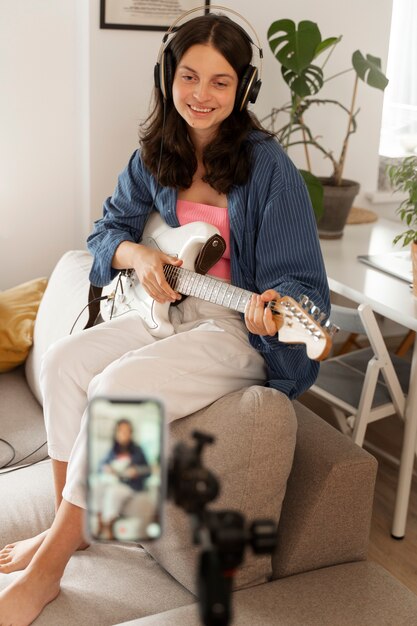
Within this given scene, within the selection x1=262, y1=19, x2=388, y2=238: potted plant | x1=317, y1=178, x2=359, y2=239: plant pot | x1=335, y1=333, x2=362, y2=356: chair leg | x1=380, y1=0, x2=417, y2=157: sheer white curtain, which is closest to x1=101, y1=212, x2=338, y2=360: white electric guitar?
x1=262, y1=19, x2=388, y2=238: potted plant

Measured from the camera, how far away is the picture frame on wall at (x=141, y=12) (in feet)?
7.89

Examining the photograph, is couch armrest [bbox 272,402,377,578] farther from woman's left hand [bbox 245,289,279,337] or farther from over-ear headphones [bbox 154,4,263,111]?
over-ear headphones [bbox 154,4,263,111]

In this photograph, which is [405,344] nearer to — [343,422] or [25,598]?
[343,422]

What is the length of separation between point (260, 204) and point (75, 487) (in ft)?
2.20

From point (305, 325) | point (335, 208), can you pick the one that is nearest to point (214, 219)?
point (305, 325)

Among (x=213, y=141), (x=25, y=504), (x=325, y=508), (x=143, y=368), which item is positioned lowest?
(x=25, y=504)

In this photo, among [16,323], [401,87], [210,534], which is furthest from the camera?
[401,87]

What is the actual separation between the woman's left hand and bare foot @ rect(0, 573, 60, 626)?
58 centimetres

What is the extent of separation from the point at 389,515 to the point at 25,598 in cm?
130

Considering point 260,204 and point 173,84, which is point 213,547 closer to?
point 260,204

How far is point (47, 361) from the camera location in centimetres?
156

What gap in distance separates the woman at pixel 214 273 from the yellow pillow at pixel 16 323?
649 mm

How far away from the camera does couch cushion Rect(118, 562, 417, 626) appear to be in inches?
51.9

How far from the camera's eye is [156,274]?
1607 millimetres
